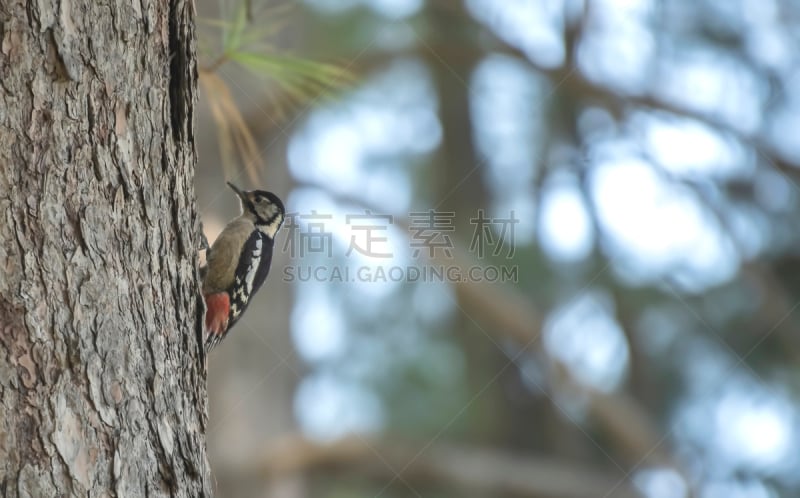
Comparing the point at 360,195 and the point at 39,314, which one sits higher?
the point at 39,314

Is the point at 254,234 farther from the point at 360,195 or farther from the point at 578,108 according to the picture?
the point at 578,108

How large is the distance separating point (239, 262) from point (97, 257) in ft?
6.11

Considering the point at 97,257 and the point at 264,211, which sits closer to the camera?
the point at 97,257

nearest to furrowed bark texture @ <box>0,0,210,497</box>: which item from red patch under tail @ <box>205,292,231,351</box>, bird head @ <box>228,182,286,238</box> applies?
red patch under tail @ <box>205,292,231,351</box>

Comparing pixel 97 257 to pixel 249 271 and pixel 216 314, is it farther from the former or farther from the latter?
pixel 249 271

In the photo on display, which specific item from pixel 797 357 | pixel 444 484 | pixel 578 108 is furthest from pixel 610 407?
pixel 578 108

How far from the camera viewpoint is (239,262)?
395 cm

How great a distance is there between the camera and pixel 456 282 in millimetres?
6535

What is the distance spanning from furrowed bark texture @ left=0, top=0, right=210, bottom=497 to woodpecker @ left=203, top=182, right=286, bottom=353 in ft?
4.23

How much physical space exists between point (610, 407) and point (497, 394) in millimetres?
3152

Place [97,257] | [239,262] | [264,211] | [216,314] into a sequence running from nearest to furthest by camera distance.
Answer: [97,257] < [216,314] < [239,262] < [264,211]

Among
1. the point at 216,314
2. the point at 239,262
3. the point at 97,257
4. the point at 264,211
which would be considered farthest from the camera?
the point at 264,211

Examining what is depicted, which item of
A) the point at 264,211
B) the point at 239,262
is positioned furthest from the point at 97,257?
the point at 264,211

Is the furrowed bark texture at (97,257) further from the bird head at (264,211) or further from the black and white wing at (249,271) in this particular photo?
the bird head at (264,211)
